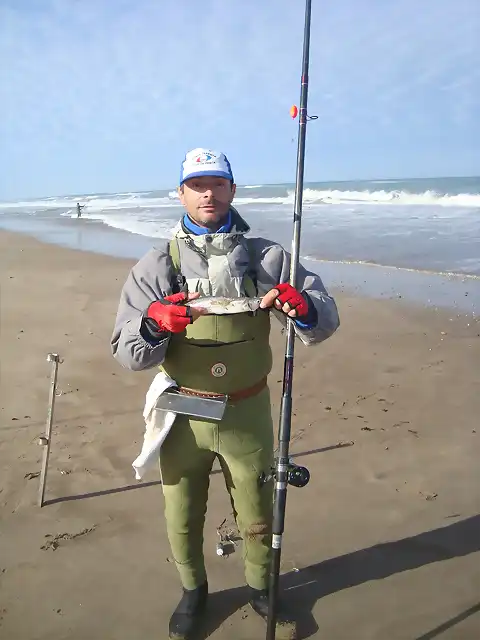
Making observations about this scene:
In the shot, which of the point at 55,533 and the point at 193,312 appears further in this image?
the point at 55,533

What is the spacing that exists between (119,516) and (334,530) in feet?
5.00

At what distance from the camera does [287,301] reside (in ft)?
7.86

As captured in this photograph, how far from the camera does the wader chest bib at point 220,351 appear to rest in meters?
2.61

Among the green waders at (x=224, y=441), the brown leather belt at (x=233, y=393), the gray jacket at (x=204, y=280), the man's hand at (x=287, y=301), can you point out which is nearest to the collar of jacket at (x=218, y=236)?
the gray jacket at (x=204, y=280)

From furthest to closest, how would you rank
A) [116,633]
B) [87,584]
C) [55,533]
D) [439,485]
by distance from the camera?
[439,485] → [55,533] → [87,584] → [116,633]

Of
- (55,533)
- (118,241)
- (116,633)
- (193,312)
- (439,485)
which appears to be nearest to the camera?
(193,312)

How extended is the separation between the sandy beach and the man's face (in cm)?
221

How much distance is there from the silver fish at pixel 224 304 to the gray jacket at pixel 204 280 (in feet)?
0.42

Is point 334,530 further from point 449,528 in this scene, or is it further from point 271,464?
point 271,464

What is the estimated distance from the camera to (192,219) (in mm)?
2725

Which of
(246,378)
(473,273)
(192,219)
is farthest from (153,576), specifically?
(473,273)

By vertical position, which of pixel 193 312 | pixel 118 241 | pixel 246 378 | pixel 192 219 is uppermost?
pixel 192 219

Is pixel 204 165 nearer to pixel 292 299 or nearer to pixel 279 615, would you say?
pixel 292 299

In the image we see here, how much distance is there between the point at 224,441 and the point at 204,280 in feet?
2.69
